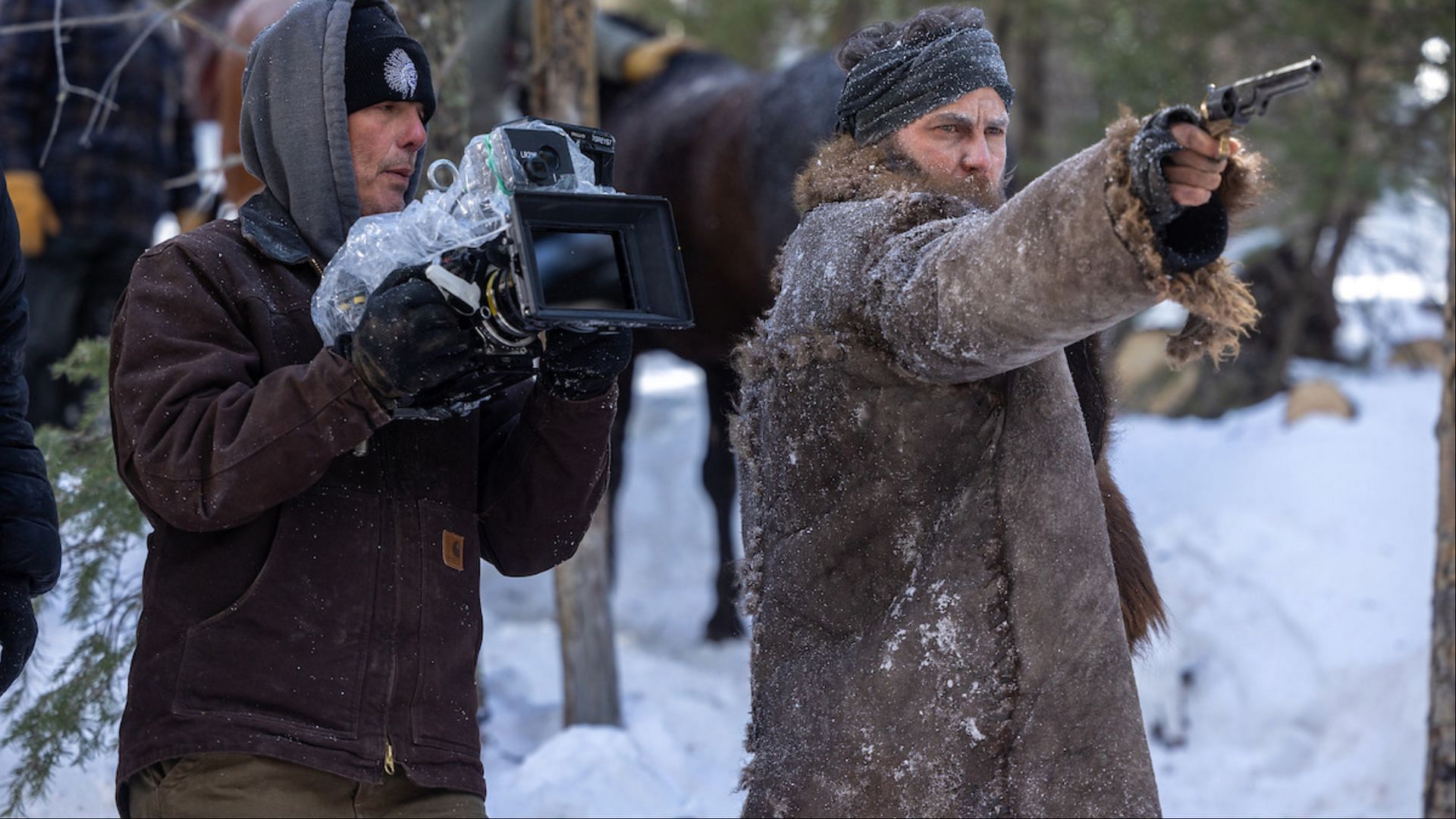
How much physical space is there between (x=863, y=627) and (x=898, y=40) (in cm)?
90

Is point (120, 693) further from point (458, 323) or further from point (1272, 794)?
point (1272, 794)

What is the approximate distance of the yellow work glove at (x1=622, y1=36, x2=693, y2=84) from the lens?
6.43m

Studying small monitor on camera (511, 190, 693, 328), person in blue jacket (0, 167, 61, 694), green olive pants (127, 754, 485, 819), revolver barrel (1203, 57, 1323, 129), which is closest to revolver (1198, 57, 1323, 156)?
revolver barrel (1203, 57, 1323, 129)

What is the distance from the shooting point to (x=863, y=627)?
2.10 metres

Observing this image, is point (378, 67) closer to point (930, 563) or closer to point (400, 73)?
point (400, 73)

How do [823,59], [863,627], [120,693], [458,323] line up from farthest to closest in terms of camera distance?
1. [823,59]
2. [120,693]
3. [863,627]
4. [458,323]

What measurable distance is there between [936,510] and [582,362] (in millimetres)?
524

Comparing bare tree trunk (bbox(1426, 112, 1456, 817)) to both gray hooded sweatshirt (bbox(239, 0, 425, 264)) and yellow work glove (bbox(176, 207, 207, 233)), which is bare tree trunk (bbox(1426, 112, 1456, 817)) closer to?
gray hooded sweatshirt (bbox(239, 0, 425, 264))

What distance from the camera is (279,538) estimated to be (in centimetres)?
205

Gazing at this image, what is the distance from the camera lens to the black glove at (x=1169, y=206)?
158 centimetres

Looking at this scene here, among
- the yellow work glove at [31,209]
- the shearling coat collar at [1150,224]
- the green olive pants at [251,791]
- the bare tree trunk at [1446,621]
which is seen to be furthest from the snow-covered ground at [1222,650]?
the shearling coat collar at [1150,224]

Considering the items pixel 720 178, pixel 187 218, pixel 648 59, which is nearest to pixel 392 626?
pixel 720 178

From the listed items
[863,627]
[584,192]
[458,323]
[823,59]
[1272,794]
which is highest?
[823,59]

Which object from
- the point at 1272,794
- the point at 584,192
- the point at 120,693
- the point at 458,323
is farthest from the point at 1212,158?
the point at 1272,794
